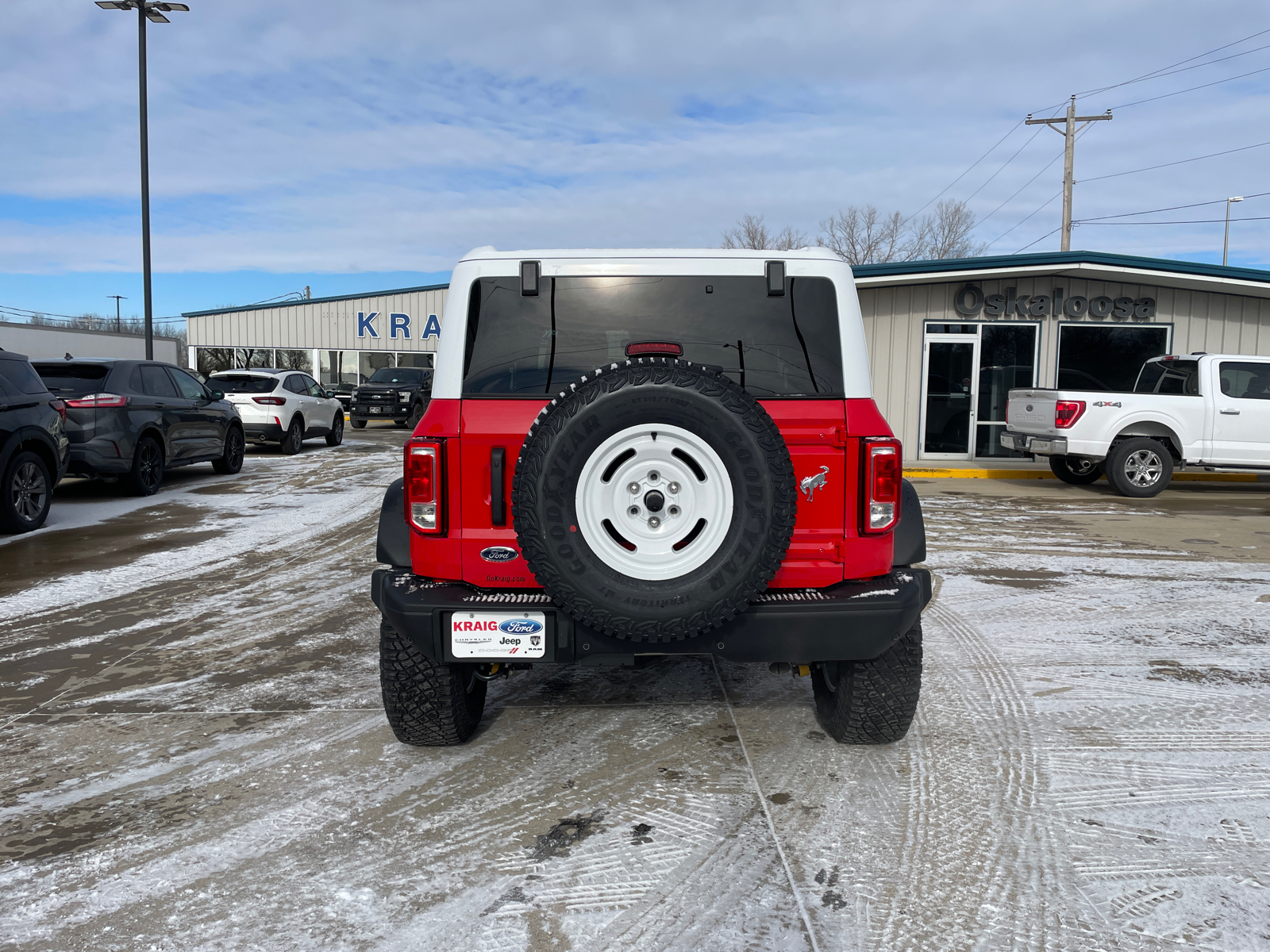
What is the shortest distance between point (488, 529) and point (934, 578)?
4.73 meters

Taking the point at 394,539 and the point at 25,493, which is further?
the point at 25,493

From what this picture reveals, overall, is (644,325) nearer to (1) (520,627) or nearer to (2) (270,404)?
(1) (520,627)

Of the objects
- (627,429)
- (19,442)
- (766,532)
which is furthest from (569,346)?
(19,442)

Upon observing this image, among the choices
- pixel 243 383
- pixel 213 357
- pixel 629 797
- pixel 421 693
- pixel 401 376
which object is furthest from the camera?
pixel 213 357

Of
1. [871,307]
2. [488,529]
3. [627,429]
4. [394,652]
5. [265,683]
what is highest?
[871,307]

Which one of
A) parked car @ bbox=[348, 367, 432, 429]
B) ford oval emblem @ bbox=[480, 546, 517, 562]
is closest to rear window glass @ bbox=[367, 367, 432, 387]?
parked car @ bbox=[348, 367, 432, 429]

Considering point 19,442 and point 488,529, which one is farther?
point 19,442

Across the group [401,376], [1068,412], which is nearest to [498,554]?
[1068,412]

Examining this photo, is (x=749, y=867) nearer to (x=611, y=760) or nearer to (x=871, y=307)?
(x=611, y=760)

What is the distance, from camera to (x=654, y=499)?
3039 mm

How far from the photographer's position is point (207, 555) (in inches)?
314

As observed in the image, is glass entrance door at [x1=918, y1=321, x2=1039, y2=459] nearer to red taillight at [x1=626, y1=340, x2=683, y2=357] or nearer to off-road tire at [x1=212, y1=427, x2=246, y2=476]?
off-road tire at [x1=212, y1=427, x2=246, y2=476]

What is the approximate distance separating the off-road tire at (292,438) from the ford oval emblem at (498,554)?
51.2 feet

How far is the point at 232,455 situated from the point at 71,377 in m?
3.52
